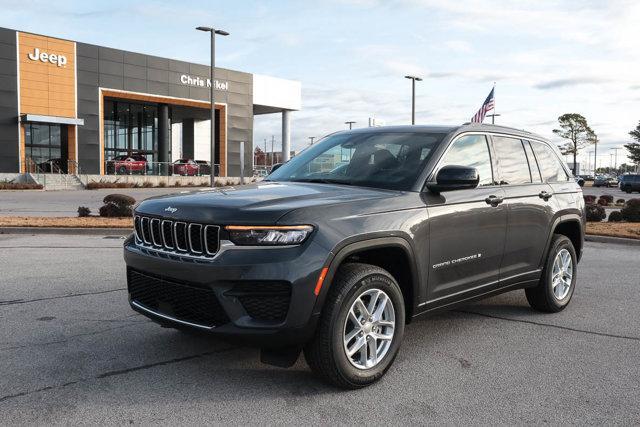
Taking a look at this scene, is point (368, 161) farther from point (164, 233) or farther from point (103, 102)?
point (103, 102)

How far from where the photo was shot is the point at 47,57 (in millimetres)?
42281

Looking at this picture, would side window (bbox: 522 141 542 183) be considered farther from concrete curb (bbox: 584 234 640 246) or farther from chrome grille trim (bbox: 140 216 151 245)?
concrete curb (bbox: 584 234 640 246)

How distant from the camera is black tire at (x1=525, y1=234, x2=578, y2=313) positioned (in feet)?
19.3

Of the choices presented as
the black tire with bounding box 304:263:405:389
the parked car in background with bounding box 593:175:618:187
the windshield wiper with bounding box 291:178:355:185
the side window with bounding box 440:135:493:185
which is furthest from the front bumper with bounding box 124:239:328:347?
the parked car in background with bounding box 593:175:618:187

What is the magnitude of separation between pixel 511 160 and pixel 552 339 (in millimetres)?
1640

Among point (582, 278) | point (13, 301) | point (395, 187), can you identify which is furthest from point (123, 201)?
point (395, 187)

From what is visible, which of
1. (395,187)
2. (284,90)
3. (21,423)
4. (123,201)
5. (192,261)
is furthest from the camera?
(284,90)

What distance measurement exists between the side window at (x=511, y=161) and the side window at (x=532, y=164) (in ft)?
Answer: 0.21

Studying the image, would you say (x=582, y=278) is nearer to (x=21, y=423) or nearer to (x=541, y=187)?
(x=541, y=187)

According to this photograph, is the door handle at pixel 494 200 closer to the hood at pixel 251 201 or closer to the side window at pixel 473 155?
the side window at pixel 473 155

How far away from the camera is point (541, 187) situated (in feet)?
19.0

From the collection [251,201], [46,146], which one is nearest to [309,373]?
[251,201]

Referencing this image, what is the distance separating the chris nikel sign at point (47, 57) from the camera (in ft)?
136

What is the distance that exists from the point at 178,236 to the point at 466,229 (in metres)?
2.22
